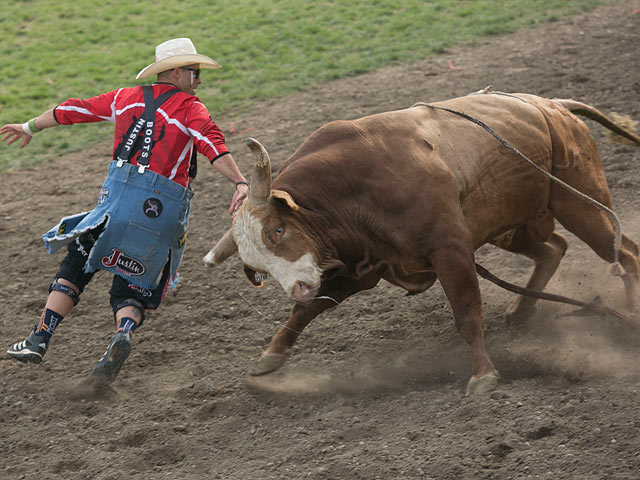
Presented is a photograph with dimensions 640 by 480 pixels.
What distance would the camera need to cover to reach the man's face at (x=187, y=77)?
497cm

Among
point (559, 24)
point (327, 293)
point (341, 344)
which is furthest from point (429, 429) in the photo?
point (559, 24)

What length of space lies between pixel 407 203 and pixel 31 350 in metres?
2.32

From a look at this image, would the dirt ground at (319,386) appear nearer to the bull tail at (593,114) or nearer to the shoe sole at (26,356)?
the shoe sole at (26,356)

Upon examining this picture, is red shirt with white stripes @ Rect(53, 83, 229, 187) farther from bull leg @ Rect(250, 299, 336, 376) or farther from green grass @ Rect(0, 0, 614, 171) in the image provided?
green grass @ Rect(0, 0, 614, 171)

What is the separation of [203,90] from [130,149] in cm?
646

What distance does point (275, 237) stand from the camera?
418 centimetres

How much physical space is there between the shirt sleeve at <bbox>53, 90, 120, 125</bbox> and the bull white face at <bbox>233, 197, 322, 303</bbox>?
133 centimetres

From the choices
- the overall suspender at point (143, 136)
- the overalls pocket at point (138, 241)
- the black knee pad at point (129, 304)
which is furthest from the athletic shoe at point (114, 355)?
the overall suspender at point (143, 136)

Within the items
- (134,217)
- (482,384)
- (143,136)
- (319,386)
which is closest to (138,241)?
(134,217)

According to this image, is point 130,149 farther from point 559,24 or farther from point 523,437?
point 559,24

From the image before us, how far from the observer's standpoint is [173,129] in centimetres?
482

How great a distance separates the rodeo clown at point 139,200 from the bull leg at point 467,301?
125cm

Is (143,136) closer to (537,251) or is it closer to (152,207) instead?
(152,207)

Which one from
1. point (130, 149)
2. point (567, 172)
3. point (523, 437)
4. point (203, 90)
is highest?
point (130, 149)
